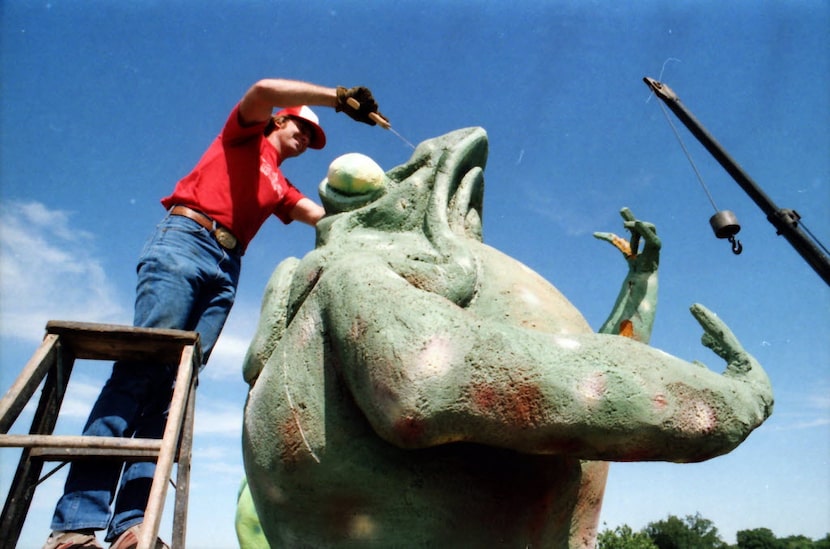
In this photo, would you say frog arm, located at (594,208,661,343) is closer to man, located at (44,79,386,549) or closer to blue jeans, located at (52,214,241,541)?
man, located at (44,79,386,549)

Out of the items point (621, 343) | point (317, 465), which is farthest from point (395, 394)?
point (621, 343)

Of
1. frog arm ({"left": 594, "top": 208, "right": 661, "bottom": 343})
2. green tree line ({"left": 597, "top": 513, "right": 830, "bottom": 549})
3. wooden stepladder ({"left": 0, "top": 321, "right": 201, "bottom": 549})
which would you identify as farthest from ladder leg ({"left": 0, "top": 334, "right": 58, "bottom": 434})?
green tree line ({"left": 597, "top": 513, "right": 830, "bottom": 549})

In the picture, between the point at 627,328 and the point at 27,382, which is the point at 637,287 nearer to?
the point at 627,328

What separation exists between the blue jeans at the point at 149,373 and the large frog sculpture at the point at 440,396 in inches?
37.7

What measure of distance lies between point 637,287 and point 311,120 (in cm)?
188

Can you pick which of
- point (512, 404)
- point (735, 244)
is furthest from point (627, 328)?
point (735, 244)

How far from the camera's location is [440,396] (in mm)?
1329

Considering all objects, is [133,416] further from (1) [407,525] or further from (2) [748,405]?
(2) [748,405]

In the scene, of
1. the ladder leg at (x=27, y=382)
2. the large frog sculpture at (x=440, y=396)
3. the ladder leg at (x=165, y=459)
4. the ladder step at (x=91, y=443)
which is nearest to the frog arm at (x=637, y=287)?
the large frog sculpture at (x=440, y=396)

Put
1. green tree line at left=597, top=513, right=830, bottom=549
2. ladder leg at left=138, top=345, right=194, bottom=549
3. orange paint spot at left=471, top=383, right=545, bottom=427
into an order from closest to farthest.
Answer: orange paint spot at left=471, top=383, right=545, bottom=427 < ladder leg at left=138, top=345, right=194, bottom=549 < green tree line at left=597, top=513, right=830, bottom=549

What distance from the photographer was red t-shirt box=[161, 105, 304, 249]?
9.75 feet

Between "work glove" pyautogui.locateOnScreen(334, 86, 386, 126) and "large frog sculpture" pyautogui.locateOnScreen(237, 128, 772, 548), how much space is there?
555 mm

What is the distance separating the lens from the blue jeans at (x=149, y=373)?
2357 mm

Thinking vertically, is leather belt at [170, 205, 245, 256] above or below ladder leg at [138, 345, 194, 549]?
above
